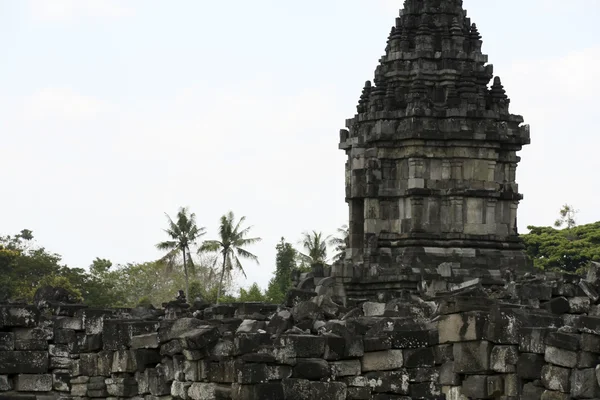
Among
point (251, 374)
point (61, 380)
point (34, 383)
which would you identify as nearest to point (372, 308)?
point (61, 380)

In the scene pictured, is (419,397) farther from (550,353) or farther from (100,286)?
(100,286)

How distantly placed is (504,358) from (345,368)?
165 centimetres

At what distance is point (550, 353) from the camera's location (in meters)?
13.2

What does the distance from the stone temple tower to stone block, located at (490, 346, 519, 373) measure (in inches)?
937

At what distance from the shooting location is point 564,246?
67500mm

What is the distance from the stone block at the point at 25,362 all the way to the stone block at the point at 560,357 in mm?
7729

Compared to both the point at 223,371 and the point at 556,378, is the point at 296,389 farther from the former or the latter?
the point at 556,378

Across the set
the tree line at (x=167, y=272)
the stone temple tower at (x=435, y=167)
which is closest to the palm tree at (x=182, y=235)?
the tree line at (x=167, y=272)

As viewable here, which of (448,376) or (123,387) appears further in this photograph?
(123,387)

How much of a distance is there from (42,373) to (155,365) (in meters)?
3.43

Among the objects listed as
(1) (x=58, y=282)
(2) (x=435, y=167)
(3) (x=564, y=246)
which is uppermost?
(3) (x=564, y=246)

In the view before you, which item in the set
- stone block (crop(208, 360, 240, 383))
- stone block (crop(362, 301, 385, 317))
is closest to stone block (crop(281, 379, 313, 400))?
stone block (crop(208, 360, 240, 383))

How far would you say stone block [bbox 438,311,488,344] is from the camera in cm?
1408

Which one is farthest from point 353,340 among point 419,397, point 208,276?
point 208,276
